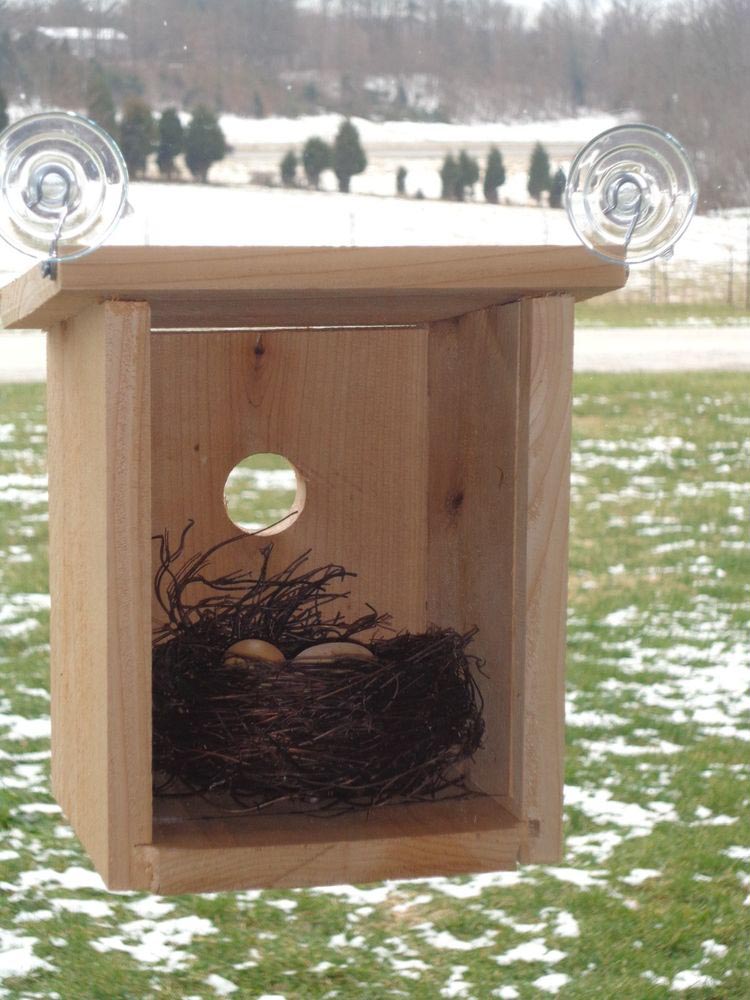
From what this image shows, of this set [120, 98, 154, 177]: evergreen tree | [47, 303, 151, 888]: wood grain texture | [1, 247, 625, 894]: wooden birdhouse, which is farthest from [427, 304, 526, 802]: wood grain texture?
[120, 98, 154, 177]: evergreen tree

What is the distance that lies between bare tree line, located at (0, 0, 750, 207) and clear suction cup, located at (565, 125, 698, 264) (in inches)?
199

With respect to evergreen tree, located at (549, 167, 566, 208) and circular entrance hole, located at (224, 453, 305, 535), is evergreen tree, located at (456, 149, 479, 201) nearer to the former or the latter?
evergreen tree, located at (549, 167, 566, 208)

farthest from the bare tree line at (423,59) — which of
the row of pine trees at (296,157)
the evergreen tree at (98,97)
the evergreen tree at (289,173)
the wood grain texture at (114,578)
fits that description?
the wood grain texture at (114,578)

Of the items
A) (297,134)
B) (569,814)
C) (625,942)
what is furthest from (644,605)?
(297,134)

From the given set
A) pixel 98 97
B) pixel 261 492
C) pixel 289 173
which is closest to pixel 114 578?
pixel 261 492

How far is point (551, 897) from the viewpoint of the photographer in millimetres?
2002

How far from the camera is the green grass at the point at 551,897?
178 cm

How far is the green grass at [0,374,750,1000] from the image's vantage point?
70.1 inches

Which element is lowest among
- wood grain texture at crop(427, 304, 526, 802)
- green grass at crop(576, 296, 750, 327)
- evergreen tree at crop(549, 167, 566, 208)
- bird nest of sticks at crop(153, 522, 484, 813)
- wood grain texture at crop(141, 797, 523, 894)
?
wood grain texture at crop(141, 797, 523, 894)

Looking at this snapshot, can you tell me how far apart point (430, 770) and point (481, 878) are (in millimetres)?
1288

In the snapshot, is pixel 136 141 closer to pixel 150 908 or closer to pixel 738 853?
pixel 150 908

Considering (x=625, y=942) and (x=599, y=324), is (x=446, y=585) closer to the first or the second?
(x=625, y=942)

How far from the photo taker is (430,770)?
90cm

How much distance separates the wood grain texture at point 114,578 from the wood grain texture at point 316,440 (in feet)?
0.57
